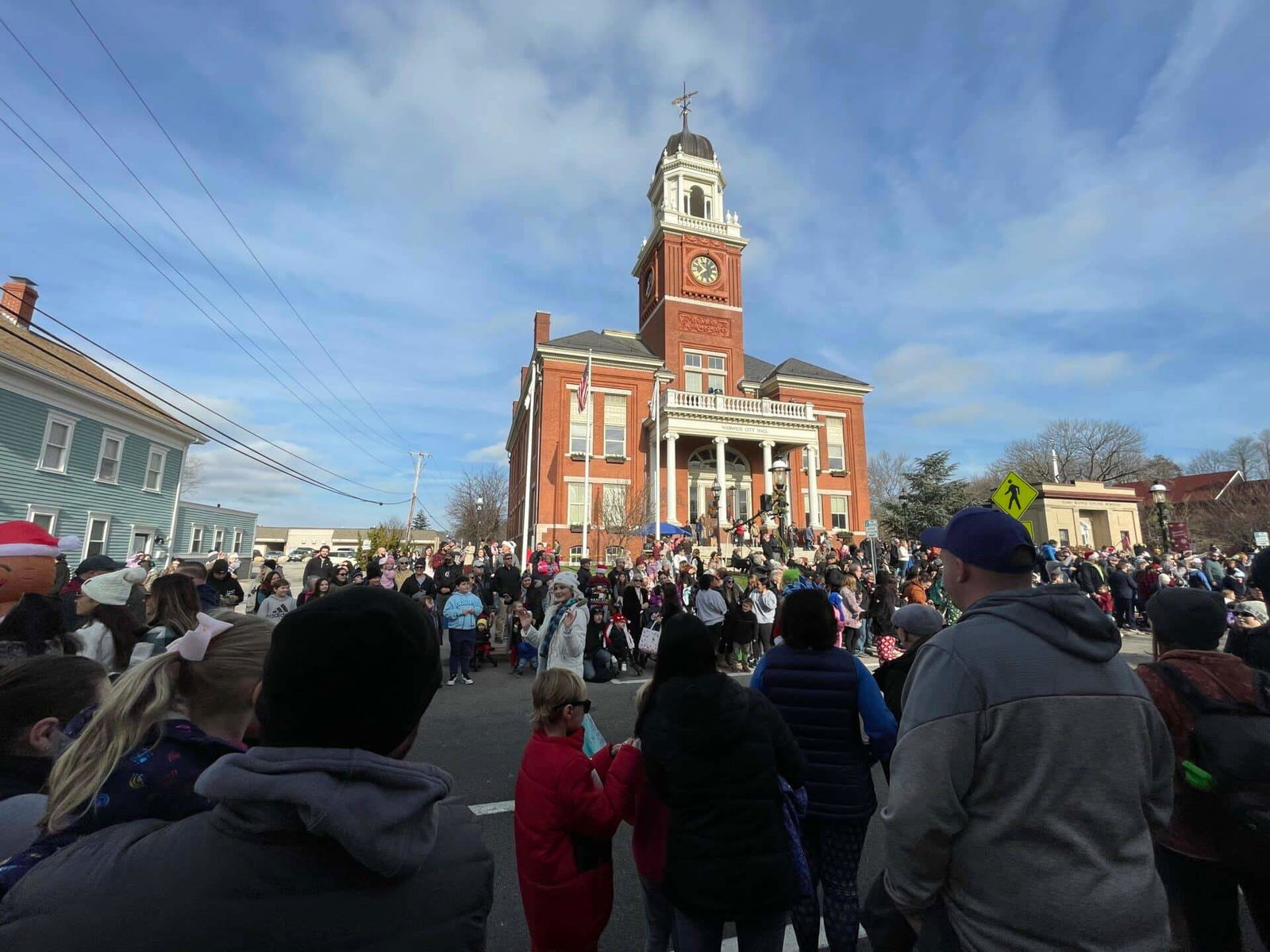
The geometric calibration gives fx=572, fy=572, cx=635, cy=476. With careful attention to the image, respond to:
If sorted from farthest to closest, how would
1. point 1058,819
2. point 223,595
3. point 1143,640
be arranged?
point 1143,640, point 223,595, point 1058,819

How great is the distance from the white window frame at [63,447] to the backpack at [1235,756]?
27430 mm

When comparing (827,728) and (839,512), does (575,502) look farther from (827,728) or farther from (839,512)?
(827,728)

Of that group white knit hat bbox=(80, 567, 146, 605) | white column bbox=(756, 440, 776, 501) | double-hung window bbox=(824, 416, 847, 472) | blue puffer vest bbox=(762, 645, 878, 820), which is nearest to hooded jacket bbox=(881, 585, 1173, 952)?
blue puffer vest bbox=(762, 645, 878, 820)

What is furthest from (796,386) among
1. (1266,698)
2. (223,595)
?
(1266,698)

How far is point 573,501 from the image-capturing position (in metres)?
30.3

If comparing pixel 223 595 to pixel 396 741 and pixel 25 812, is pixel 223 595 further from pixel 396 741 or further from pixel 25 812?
pixel 396 741

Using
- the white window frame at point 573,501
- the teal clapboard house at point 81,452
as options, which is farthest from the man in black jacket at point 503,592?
the white window frame at point 573,501

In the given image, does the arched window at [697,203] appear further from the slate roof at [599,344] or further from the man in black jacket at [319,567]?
the man in black jacket at [319,567]

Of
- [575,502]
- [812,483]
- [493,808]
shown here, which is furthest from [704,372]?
[493,808]

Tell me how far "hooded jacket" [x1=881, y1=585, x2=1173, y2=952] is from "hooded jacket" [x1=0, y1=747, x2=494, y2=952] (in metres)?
1.41

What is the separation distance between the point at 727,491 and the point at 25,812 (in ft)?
103

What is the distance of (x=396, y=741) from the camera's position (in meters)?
1.18

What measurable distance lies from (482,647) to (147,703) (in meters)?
10.0

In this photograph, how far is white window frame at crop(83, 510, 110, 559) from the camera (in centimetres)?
2066
